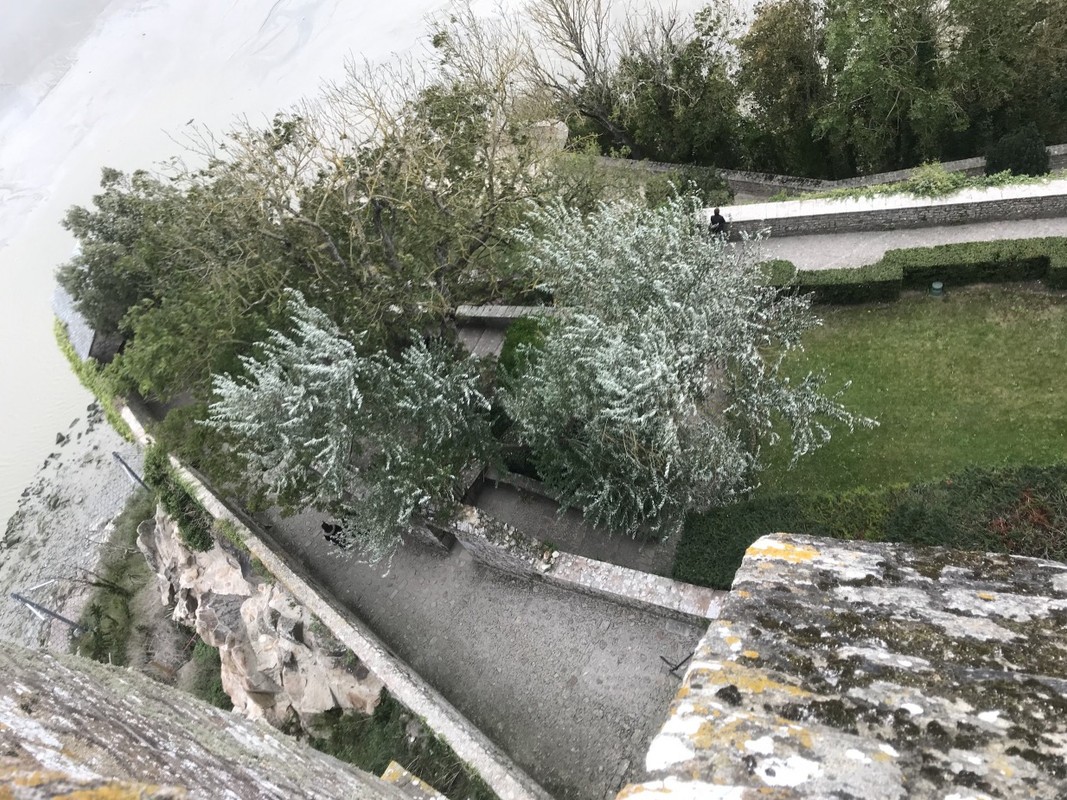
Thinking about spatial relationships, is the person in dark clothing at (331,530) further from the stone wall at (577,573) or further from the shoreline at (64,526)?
the shoreline at (64,526)

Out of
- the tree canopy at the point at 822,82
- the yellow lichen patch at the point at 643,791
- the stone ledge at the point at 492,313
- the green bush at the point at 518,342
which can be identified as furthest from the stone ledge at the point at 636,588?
the tree canopy at the point at 822,82

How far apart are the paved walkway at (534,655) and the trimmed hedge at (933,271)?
628 cm

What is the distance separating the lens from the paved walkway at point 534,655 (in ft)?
30.5

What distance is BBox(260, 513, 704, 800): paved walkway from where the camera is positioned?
930cm

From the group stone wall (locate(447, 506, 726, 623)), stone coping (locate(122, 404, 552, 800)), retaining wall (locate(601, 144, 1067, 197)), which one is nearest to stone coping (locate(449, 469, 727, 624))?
stone wall (locate(447, 506, 726, 623))

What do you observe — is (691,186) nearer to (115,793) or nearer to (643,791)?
(643,791)

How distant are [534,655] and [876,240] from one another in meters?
10.0

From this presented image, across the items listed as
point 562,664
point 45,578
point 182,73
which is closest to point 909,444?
point 562,664

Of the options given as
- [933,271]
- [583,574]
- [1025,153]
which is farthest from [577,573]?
[1025,153]

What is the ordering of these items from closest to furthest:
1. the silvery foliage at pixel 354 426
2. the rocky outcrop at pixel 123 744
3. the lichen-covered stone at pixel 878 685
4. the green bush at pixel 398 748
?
the rocky outcrop at pixel 123 744 → the lichen-covered stone at pixel 878 685 → the green bush at pixel 398 748 → the silvery foliage at pixel 354 426

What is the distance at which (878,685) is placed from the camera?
3.27 m

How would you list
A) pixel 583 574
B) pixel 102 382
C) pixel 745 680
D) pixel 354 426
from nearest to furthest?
pixel 745 680, pixel 583 574, pixel 354 426, pixel 102 382

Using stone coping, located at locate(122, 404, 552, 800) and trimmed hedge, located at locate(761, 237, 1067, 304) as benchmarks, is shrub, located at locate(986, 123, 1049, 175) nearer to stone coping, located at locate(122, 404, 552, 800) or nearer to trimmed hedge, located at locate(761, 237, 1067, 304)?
trimmed hedge, located at locate(761, 237, 1067, 304)

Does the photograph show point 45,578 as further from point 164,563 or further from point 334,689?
point 334,689
